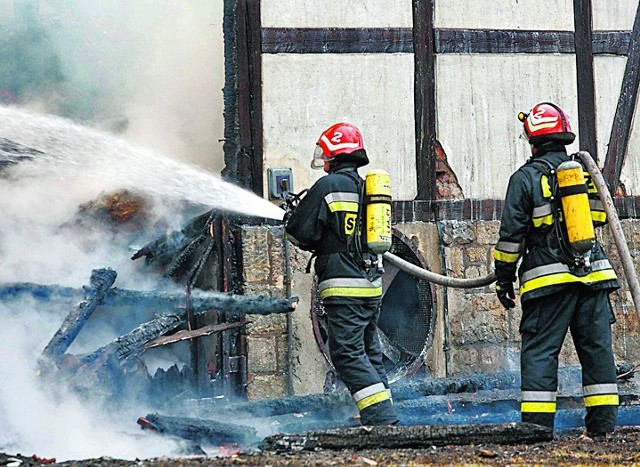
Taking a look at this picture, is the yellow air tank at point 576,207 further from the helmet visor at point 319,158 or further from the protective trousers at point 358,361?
the helmet visor at point 319,158

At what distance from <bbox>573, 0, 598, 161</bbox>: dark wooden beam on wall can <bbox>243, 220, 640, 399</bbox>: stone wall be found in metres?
1.04

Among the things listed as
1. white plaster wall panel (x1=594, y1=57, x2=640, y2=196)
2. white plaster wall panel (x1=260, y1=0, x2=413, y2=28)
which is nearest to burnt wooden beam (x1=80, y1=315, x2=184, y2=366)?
white plaster wall panel (x1=260, y1=0, x2=413, y2=28)

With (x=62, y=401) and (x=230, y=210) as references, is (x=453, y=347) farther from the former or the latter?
(x=62, y=401)

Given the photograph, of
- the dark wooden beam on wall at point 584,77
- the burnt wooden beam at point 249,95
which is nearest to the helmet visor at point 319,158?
the burnt wooden beam at point 249,95

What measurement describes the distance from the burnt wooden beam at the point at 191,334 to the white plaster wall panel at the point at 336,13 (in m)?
2.76

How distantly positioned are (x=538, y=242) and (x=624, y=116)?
3.96 metres

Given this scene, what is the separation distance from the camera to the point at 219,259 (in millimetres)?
8805

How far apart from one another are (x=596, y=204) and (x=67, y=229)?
4.77m

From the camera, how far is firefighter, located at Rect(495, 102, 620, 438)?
6.14 meters

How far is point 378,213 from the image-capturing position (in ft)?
21.4

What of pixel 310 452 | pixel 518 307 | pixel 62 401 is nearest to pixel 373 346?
pixel 310 452

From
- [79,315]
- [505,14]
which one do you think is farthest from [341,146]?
[505,14]

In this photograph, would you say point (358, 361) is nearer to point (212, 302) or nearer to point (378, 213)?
point (378, 213)

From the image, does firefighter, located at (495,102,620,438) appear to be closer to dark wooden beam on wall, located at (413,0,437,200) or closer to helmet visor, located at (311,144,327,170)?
helmet visor, located at (311,144,327,170)
